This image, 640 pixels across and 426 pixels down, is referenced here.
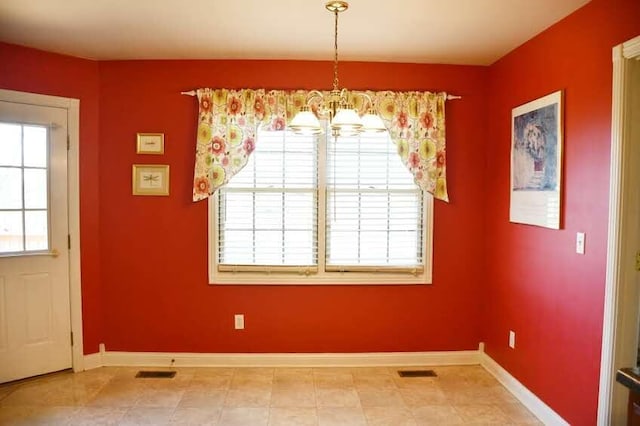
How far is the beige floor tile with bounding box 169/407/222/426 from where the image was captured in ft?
8.54

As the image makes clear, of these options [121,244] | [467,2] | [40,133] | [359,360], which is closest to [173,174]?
[121,244]

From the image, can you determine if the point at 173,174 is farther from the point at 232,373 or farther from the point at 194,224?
the point at 232,373

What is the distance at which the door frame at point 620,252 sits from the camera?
2.04 m

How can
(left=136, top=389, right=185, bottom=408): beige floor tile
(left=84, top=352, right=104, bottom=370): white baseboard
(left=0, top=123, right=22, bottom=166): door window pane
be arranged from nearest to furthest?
(left=136, top=389, right=185, bottom=408): beige floor tile → (left=0, top=123, right=22, bottom=166): door window pane → (left=84, top=352, right=104, bottom=370): white baseboard

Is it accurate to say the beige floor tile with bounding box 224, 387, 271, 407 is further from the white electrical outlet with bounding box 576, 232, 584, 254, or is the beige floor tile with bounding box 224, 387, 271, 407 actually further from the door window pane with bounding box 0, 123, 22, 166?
the door window pane with bounding box 0, 123, 22, 166

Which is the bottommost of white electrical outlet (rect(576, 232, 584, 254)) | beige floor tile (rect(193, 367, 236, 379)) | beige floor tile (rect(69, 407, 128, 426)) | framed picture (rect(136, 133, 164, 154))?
beige floor tile (rect(69, 407, 128, 426))

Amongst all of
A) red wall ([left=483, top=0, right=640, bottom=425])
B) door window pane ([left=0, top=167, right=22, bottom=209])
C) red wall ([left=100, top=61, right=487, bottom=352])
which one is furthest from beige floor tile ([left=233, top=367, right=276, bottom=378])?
door window pane ([left=0, top=167, right=22, bottom=209])

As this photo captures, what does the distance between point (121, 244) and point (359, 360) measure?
7.22 ft

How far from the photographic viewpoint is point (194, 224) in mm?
3393

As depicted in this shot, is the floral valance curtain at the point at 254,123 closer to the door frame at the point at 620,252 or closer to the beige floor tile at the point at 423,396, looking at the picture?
the door frame at the point at 620,252

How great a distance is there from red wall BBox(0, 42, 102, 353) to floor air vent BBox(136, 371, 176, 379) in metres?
0.49

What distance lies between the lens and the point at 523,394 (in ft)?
9.43

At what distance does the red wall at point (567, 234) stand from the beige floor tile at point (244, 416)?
5.97 feet

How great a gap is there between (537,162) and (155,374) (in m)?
3.23
